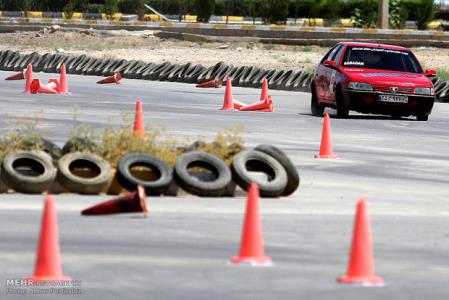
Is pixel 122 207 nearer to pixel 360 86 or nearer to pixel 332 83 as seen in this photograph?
pixel 360 86

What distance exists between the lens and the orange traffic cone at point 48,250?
931 centimetres

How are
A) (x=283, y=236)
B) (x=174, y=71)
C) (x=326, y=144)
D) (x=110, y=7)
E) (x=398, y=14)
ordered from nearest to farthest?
(x=283, y=236), (x=326, y=144), (x=174, y=71), (x=398, y=14), (x=110, y=7)

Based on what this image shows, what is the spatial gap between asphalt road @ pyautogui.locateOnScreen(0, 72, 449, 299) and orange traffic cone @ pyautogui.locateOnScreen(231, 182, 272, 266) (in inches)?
5.0

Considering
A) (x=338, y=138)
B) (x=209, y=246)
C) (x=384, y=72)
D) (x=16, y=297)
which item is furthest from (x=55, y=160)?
(x=384, y=72)

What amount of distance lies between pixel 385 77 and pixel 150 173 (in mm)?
13082

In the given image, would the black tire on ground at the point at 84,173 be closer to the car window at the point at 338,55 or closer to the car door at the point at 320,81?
the car window at the point at 338,55

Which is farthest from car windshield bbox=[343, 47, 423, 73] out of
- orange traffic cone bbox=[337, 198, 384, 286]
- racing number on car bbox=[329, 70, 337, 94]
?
orange traffic cone bbox=[337, 198, 384, 286]

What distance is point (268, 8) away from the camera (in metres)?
91.5

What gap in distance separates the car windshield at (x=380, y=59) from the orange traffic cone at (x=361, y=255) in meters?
18.3

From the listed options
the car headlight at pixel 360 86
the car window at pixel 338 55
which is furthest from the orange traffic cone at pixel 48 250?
the car window at pixel 338 55

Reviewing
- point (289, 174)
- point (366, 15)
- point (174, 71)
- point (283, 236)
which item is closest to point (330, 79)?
point (289, 174)

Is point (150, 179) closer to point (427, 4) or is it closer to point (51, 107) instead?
point (51, 107)

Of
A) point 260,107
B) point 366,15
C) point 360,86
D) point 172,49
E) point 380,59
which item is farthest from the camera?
point 366,15

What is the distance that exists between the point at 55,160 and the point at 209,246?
400 centimetres
